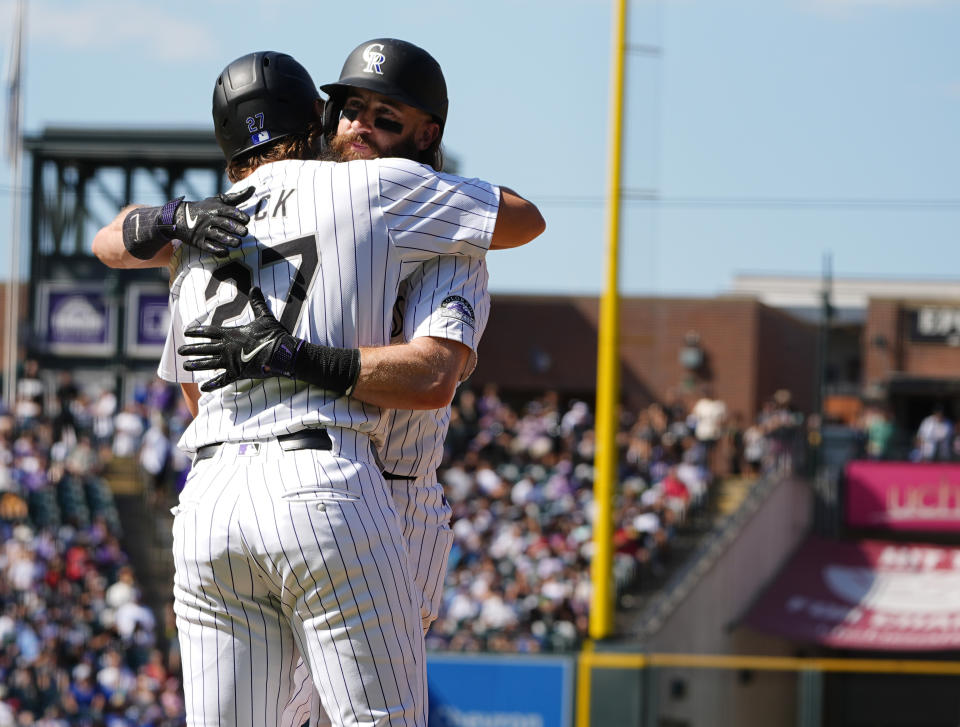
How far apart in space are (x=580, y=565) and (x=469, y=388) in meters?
8.97

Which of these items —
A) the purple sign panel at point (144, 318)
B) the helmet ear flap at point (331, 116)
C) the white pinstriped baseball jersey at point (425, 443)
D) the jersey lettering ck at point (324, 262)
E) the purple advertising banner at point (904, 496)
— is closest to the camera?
the jersey lettering ck at point (324, 262)

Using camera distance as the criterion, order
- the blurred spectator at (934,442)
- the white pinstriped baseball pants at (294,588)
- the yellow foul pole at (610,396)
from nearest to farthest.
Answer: the white pinstriped baseball pants at (294,588), the yellow foul pole at (610,396), the blurred spectator at (934,442)

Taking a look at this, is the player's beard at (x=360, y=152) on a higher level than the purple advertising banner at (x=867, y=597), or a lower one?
higher

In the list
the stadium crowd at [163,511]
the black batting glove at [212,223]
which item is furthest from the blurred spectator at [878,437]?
the black batting glove at [212,223]

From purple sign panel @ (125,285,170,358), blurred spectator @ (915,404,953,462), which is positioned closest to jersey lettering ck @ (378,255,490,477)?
blurred spectator @ (915,404,953,462)

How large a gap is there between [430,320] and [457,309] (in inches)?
1.9

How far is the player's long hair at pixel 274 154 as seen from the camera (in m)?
2.34

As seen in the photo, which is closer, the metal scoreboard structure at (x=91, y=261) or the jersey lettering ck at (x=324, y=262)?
the jersey lettering ck at (x=324, y=262)

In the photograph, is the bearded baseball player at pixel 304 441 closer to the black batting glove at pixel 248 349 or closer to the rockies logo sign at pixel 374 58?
the black batting glove at pixel 248 349

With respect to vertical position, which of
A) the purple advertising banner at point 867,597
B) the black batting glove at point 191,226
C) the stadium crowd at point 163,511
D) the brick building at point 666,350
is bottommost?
the purple advertising banner at point 867,597

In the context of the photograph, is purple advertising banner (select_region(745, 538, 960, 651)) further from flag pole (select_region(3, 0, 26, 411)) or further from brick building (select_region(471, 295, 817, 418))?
flag pole (select_region(3, 0, 26, 411))

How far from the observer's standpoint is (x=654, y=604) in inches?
526

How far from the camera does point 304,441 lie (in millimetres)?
2047

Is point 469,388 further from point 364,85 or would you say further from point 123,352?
point 364,85
